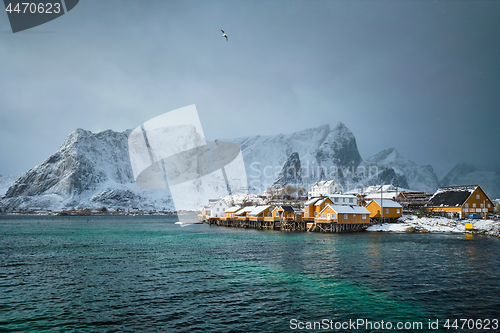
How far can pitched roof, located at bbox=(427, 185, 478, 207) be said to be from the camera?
83.0m

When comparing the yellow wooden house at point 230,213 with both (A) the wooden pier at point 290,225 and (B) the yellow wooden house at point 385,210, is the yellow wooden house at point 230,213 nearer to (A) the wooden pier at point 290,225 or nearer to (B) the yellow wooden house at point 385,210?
(A) the wooden pier at point 290,225

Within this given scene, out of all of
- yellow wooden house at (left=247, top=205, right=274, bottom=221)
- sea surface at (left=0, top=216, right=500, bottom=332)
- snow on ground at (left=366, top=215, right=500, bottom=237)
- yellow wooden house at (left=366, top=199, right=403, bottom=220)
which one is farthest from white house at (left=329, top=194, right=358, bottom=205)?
sea surface at (left=0, top=216, right=500, bottom=332)

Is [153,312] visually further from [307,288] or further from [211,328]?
[307,288]

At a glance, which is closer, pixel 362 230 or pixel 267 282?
pixel 267 282

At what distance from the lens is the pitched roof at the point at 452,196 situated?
3268 inches

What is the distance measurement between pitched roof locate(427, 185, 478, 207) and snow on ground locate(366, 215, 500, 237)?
902 centimetres

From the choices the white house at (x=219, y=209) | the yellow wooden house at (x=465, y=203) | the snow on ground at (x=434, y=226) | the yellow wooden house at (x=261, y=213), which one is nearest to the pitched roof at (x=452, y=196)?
the yellow wooden house at (x=465, y=203)

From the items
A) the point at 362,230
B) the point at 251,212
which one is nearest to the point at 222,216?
the point at 251,212

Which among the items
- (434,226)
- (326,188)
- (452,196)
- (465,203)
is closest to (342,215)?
(434,226)

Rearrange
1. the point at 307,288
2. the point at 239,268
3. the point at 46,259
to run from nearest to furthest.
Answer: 1. the point at 307,288
2. the point at 239,268
3. the point at 46,259

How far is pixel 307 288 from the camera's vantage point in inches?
934

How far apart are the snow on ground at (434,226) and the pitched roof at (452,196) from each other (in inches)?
355

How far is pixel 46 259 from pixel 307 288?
3450cm

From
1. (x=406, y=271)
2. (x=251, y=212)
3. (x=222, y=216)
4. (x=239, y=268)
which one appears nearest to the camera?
(x=406, y=271)
